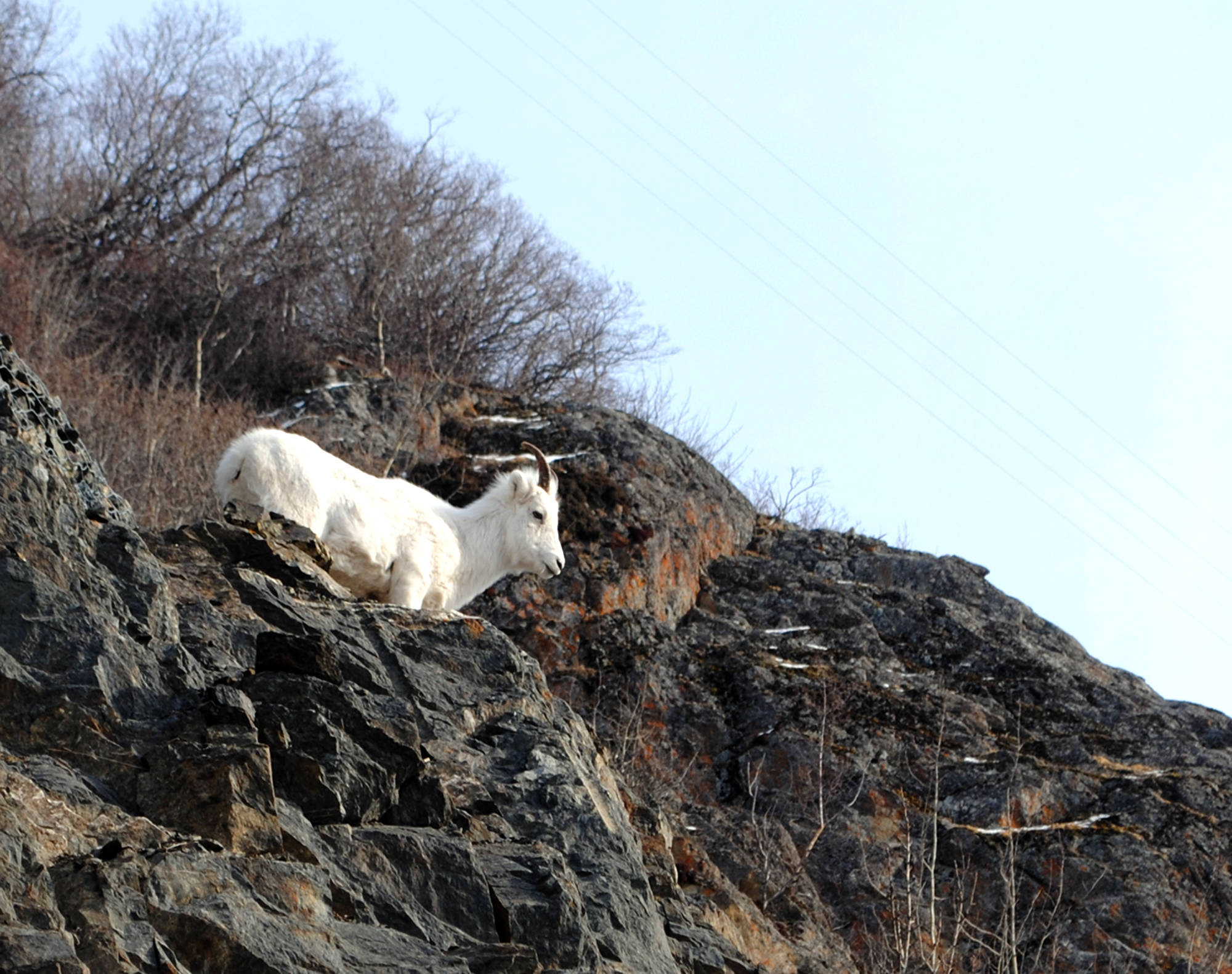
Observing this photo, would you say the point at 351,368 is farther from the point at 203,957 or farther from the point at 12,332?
the point at 203,957

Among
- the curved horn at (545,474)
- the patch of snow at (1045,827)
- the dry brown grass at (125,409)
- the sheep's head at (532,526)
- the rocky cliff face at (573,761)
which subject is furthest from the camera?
the dry brown grass at (125,409)

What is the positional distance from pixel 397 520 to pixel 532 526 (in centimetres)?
131

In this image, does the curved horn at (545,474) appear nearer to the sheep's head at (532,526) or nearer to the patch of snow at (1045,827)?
the sheep's head at (532,526)

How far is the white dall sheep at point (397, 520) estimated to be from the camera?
9.89 m

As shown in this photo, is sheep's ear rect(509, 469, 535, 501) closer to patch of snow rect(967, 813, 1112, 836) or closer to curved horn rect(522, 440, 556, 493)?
curved horn rect(522, 440, 556, 493)

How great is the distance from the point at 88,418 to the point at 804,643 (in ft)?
39.5

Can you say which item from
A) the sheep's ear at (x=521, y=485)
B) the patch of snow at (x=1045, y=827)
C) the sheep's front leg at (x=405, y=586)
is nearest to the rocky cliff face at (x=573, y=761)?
the patch of snow at (x=1045, y=827)

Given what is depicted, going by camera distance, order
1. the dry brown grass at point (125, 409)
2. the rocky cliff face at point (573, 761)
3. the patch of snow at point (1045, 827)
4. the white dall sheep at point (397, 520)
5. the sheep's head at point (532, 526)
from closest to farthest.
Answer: the rocky cliff face at point (573, 761) < the white dall sheep at point (397, 520) < the sheep's head at point (532, 526) < the patch of snow at point (1045, 827) < the dry brown grass at point (125, 409)

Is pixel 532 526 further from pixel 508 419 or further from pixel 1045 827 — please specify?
pixel 508 419

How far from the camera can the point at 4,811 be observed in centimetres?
480

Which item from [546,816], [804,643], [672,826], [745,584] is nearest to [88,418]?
[745,584]

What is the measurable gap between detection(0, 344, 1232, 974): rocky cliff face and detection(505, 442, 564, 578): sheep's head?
202 cm

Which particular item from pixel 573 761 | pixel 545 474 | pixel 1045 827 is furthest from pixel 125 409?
pixel 573 761

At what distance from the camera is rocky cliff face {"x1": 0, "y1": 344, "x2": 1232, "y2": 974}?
544 centimetres
